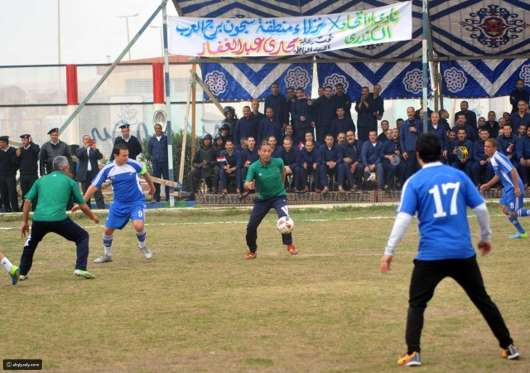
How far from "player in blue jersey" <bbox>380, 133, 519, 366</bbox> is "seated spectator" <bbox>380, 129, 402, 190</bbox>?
53.6 ft

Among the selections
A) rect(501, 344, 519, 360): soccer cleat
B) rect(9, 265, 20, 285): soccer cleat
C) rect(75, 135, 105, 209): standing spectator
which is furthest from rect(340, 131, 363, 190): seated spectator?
rect(501, 344, 519, 360): soccer cleat

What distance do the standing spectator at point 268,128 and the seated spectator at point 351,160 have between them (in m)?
1.59

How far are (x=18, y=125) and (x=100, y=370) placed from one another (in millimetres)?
26449

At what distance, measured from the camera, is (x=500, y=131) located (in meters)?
25.0

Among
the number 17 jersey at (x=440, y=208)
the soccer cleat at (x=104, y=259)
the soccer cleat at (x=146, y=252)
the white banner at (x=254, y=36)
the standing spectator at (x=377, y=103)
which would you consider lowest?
the soccer cleat at (x=104, y=259)

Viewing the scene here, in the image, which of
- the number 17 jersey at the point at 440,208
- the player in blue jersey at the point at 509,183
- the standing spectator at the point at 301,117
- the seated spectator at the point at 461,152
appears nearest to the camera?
the number 17 jersey at the point at 440,208

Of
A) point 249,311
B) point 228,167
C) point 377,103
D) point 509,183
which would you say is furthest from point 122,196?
point 377,103

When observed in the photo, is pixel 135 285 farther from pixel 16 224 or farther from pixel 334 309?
pixel 16 224

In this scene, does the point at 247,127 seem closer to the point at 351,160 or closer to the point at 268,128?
the point at 268,128

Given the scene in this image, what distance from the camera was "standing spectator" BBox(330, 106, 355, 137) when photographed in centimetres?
2602

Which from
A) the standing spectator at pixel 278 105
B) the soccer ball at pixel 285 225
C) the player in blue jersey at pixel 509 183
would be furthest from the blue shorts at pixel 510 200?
the standing spectator at pixel 278 105

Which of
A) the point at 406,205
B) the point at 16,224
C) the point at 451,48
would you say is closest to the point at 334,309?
the point at 406,205

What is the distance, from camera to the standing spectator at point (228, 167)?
1012 inches

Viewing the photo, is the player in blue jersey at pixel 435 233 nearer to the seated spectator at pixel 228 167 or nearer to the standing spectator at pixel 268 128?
the seated spectator at pixel 228 167
